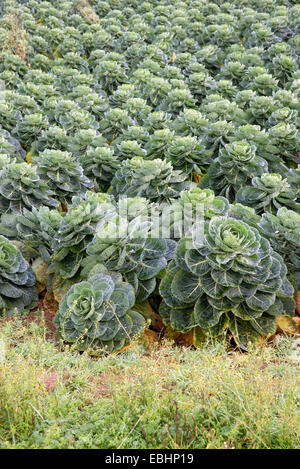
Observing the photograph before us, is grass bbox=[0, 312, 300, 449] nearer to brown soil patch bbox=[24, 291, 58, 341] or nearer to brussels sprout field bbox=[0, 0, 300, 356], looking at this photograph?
brussels sprout field bbox=[0, 0, 300, 356]

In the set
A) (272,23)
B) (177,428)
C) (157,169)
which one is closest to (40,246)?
(157,169)

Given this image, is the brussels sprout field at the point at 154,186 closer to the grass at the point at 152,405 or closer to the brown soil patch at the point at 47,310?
the brown soil patch at the point at 47,310

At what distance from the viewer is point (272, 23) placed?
7.38 m

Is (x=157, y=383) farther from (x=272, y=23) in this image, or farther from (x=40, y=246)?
(x=272, y=23)

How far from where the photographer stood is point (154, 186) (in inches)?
164

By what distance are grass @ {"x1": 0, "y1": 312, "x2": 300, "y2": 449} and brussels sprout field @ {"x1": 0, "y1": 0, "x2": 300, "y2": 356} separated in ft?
1.36

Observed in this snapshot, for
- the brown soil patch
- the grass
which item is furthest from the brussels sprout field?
the grass

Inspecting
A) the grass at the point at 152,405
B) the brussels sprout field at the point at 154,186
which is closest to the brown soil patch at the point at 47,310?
the brussels sprout field at the point at 154,186

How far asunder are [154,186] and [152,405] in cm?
226

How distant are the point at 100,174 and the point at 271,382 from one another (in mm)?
2915

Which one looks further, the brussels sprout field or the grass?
the brussels sprout field

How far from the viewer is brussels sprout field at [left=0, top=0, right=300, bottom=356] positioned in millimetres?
2986

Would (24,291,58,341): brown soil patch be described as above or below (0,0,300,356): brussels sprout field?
below
